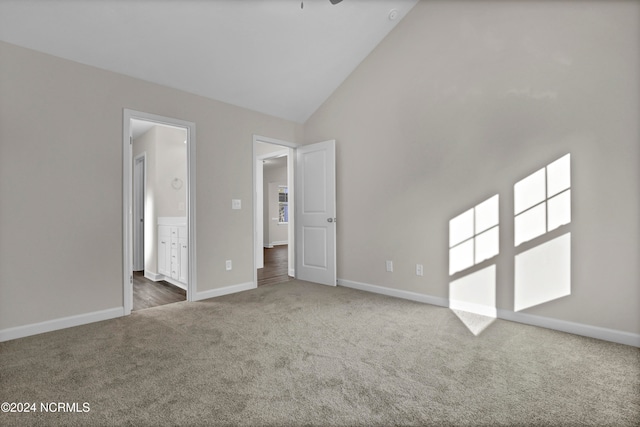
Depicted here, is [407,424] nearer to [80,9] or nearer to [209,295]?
[209,295]

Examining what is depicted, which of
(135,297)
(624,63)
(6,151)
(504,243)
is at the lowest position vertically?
(135,297)

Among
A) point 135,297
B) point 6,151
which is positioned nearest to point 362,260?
point 135,297

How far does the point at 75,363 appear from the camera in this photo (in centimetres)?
215

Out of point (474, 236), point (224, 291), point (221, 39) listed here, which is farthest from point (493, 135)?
point (224, 291)

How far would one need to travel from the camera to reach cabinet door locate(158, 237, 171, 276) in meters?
4.75

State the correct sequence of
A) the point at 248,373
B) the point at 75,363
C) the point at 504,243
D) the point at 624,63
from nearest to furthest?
the point at 248,373, the point at 75,363, the point at 624,63, the point at 504,243

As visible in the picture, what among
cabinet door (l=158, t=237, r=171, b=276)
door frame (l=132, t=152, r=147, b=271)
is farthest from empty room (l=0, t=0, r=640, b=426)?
door frame (l=132, t=152, r=147, b=271)

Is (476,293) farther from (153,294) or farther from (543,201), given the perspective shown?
(153,294)

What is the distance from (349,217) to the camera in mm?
4367

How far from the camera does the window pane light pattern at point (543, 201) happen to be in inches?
106

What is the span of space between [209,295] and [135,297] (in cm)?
100

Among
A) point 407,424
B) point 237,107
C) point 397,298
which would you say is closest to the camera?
point 407,424

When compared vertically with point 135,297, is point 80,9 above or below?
Result: above

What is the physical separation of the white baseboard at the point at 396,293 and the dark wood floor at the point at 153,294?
2.19m
